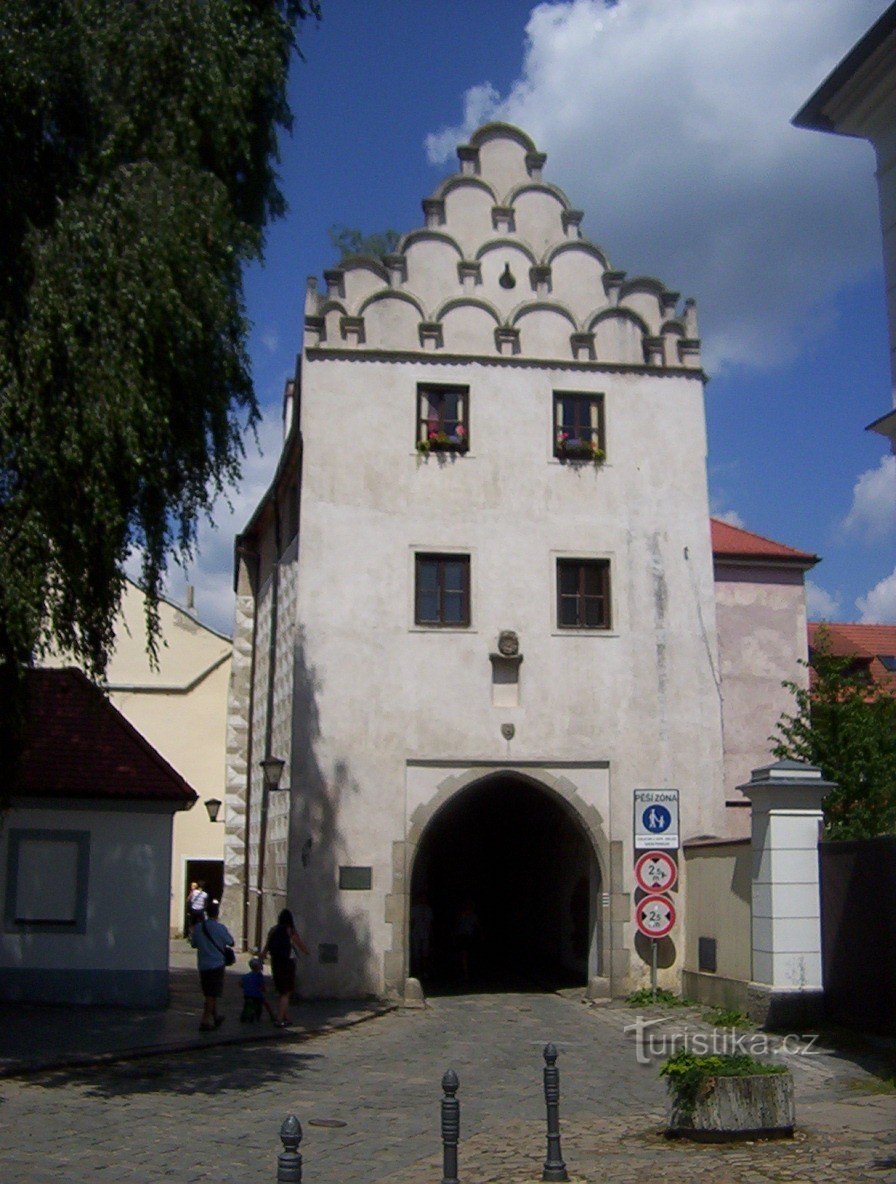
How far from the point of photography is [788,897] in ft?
52.9

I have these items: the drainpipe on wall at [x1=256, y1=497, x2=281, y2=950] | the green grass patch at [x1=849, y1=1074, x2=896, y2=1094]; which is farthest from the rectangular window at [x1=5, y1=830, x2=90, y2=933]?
the green grass patch at [x1=849, y1=1074, x2=896, y2=1094]

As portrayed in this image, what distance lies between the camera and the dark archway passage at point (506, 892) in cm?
2403

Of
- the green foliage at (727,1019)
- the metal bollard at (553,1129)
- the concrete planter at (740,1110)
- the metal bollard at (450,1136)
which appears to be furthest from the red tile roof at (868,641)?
the metal bollard at (450,1136)

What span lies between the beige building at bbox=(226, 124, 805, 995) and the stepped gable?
38 mm

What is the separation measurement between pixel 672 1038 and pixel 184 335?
31.9 feet

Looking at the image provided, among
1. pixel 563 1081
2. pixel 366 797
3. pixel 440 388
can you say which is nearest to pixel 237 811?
pixel 366 797

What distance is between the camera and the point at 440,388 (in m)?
22.6

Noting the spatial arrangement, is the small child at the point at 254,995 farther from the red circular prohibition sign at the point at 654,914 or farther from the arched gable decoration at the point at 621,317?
the arched gable decoration at the point at 621,317

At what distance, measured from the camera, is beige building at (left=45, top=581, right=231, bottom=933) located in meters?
34.6

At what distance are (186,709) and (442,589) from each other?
50.8 ft

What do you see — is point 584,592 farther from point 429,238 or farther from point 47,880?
point 47,880

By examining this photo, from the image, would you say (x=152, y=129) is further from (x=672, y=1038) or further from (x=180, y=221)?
(x=672, y=1038)

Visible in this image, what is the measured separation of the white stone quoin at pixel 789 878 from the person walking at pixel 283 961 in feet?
19.1

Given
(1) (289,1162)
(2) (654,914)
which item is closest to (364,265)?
(2) (654,914)
